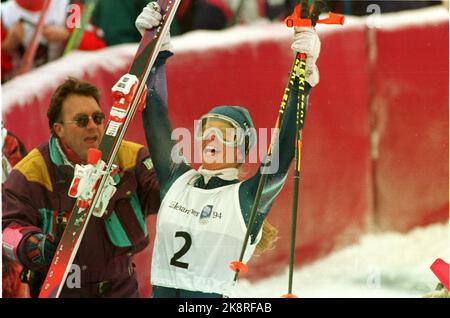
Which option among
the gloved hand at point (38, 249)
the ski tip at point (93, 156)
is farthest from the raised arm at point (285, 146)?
the gloved hand at point (38, 249)

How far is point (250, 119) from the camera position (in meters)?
2.75

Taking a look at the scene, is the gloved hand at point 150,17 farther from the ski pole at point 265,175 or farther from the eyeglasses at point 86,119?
the ski pole at point 265,175

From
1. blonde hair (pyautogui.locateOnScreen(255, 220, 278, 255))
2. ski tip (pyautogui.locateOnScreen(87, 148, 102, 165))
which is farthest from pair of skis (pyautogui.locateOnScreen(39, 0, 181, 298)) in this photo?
blonde hair (pyautogui.locateOnScreen(255, 220, 278, 255))

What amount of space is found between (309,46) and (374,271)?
1.82 feet

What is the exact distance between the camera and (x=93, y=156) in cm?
271

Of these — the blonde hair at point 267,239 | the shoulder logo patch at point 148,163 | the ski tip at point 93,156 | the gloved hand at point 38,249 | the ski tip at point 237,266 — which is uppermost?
the shoulder logo patch at point 148,163

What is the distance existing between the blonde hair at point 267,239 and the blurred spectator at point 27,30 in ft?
A: 2.14

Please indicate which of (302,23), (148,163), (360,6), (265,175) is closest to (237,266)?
(265,175)

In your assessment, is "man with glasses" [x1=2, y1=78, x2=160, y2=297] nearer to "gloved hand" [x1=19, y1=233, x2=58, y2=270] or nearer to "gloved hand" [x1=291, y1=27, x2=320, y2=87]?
"gloved hand" [x1=19, y1=233, x2=58, y2=270]

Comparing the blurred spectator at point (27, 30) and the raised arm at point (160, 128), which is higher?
the blurred spectator at point (27, 30)

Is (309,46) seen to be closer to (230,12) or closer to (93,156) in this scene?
(230,12)

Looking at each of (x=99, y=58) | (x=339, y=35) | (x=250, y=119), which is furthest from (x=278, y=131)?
(x=99, y=58)

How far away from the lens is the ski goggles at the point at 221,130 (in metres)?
2.73

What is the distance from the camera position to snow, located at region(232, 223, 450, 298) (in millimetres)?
2785
